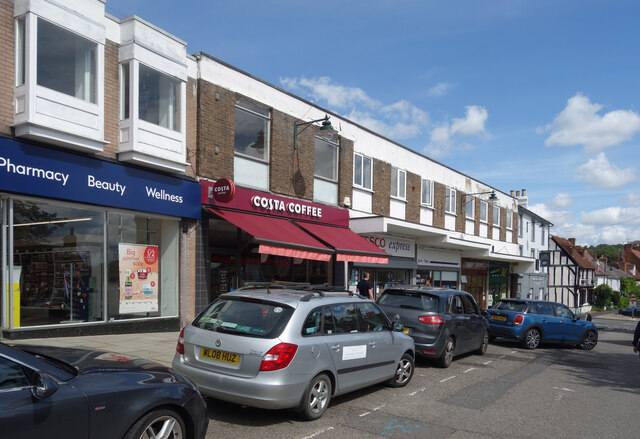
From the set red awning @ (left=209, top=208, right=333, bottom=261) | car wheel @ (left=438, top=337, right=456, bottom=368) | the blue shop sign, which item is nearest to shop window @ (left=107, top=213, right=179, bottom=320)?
the blue shop sign

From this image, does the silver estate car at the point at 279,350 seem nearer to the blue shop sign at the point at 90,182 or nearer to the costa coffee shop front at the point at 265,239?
the blue shop sign at the point at 90,182

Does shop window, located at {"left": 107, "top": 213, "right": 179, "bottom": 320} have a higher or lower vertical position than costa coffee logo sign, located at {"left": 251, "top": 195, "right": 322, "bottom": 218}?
lower

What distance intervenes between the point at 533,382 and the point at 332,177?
429 inches

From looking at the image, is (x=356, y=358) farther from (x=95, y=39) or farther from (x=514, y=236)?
(x=514, y=236)

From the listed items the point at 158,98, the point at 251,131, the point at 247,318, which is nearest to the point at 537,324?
the point at 251,131

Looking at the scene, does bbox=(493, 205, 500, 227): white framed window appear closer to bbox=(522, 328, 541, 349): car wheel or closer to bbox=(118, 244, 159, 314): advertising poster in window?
bbox=(522, 328, 541, 349): car wheel

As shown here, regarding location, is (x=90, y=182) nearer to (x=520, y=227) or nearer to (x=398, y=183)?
(x=398, y=183)

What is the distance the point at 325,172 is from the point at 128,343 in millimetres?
10006

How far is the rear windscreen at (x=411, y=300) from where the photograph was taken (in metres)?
10.4

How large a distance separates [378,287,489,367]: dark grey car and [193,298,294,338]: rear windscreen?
4445mm

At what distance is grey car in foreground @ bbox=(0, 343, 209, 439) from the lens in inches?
132

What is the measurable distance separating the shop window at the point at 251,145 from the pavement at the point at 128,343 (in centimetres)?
522

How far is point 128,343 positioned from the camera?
33.7 feet

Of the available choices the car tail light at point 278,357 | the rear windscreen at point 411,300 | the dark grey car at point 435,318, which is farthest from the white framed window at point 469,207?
the car tail light at point 278,357
